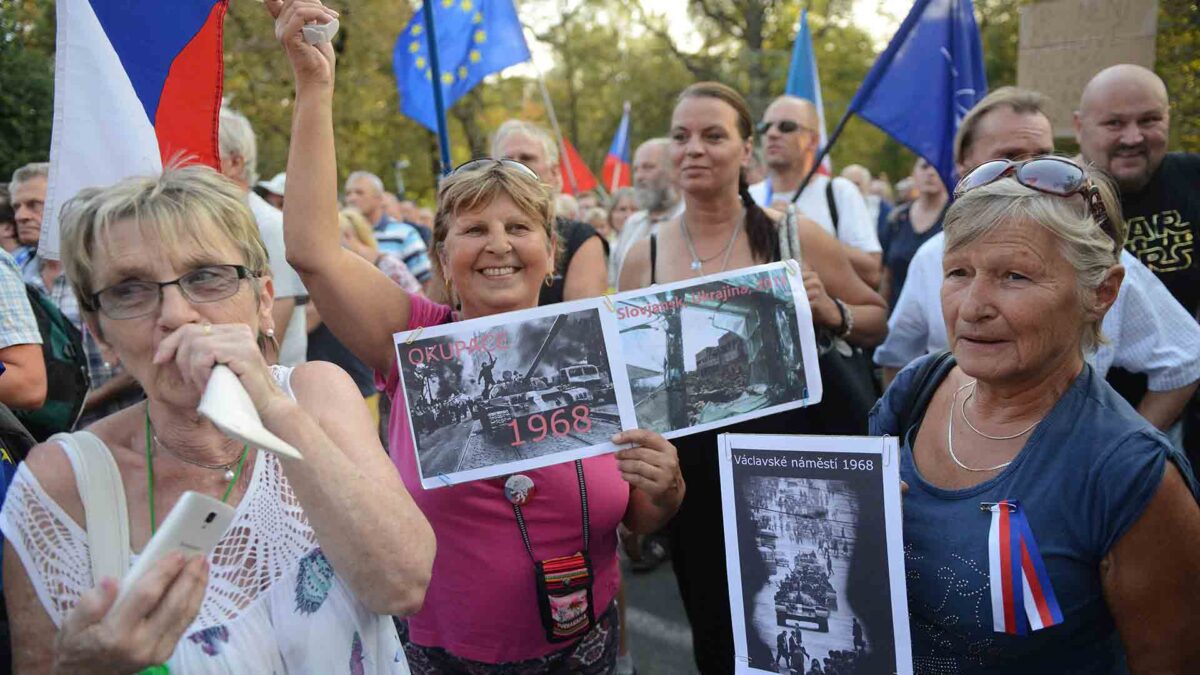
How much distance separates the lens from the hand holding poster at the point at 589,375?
211cm

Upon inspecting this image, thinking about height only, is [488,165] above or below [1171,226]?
above

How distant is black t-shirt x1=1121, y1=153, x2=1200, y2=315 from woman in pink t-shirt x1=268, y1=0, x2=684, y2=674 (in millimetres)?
2362

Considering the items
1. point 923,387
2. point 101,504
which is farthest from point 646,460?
point 101,504

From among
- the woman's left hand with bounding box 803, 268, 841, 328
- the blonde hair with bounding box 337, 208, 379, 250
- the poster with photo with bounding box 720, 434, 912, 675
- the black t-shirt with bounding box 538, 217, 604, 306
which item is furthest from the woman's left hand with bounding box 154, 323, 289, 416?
the blonde hair with bounding box 337, 208, 379, 250

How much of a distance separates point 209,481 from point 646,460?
→ 1.01m

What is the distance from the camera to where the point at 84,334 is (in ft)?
13.2

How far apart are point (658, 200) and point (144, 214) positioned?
593 cm

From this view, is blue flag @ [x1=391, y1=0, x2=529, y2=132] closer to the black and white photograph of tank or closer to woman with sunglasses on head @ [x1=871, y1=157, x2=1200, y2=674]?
the black and white photograph of tank

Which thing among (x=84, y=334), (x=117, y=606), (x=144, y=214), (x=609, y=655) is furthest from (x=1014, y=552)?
(x=84, y=334)

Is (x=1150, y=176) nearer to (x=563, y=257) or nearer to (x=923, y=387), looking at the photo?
(x=923, y=387)

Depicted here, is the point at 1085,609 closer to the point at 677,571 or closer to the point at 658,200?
the point at 677,571

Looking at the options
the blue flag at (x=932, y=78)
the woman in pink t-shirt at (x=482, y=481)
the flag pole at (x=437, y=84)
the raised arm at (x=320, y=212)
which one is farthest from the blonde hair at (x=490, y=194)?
the blue flag at (x=932, y=78)

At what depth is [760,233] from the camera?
11.1 ft

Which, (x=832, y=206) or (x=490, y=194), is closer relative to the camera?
(x=490, y=194)
